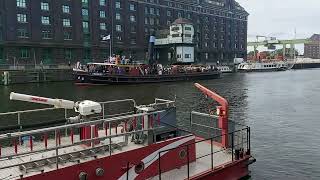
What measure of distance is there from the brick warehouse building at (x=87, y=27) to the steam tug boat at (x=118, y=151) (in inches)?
2940

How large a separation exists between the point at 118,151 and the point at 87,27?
89.7 m

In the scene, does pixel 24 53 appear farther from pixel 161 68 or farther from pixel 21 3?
pixel 161 68

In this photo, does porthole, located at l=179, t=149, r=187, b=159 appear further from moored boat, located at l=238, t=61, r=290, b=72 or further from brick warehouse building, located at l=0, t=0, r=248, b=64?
moored boat, located at l=238, t=61, r=290, b=72

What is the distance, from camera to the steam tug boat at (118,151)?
10305mm

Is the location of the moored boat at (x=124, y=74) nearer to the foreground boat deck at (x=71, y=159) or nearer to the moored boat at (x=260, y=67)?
the foreground boat deck at (x=71, y=159)

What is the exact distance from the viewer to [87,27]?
98125 millimetres

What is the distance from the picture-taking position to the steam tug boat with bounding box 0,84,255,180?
406 inches

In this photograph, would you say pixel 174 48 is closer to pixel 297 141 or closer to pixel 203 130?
pixel 297 141

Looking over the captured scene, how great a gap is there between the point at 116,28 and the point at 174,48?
17.5m

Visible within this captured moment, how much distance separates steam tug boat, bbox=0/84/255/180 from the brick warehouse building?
7468cm

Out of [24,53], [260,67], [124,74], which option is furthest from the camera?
[260,67]

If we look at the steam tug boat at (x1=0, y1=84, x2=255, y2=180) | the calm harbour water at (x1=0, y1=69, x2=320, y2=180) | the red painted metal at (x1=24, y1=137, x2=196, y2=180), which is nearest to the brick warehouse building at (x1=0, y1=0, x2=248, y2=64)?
the calm harbour water at (x1=0, y1=69, x2=320, y2=180)

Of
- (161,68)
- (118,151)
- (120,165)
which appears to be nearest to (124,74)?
(161,68)

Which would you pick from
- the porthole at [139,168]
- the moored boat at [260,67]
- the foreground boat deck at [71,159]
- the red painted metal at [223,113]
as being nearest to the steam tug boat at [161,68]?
the moored boat at [260,67]
